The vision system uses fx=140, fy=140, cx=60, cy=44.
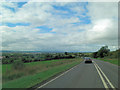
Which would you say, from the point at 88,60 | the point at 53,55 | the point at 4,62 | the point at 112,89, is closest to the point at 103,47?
the point at 53,55

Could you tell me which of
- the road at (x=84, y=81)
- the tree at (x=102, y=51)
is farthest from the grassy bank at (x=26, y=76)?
the tree at (x=102, y=51)

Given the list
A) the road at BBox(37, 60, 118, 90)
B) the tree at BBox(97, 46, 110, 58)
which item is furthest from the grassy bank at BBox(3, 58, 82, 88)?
the tree at BBox(97, 46, 110, 58)

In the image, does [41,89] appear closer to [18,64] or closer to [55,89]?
[55,89]

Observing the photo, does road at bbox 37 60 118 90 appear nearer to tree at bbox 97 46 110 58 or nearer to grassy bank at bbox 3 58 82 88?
grassy bank at bbox 3 58 82 88

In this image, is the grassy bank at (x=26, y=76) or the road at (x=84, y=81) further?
the grassy bank at (x=26, y=76)

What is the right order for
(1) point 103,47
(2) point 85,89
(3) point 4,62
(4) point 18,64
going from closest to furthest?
(2) point 85,89, (4) point 18,64, (3) point 4,62, (1) point 103,47

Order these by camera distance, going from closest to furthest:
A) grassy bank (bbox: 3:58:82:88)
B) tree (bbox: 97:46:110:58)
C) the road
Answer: the road
grassy bank (bbox: 3:58:82:88)
tree (bbox: 97:46:110:58)

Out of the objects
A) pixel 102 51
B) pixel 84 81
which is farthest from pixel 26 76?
pixel 102 51

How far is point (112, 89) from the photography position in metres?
7.79

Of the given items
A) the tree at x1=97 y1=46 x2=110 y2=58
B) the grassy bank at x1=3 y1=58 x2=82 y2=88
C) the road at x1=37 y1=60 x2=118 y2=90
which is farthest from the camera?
the tree at x1=97 y1=46 x2=110 y2=58

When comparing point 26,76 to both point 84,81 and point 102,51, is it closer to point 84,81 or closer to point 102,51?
point 84,81

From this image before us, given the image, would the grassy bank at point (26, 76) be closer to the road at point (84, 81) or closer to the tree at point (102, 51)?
the road at point (84, 81)

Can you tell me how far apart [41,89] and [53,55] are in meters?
79.2

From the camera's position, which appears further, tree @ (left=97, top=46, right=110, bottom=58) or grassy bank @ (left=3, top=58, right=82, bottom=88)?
tree @ (left=97, top=46, right=110, bottom=58)
